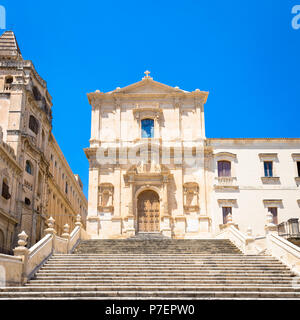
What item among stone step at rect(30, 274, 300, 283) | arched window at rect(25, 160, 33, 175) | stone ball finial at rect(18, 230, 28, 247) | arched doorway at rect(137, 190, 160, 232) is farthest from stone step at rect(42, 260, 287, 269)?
arched window at rect(25, 160, 33, 175)

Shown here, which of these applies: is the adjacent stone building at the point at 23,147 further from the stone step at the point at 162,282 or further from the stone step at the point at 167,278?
the stone step at the point at 162,282

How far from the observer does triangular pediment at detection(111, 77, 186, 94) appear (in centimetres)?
3114

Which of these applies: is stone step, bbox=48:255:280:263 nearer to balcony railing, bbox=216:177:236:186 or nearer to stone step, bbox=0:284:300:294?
stone step, bbox=0:284:300:294

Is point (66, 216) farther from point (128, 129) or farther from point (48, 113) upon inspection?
point (128, 129)

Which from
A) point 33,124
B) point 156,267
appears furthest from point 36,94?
point 156,267

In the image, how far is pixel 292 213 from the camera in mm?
27734

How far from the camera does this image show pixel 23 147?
29641mm

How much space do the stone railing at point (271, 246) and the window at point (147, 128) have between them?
10.8m

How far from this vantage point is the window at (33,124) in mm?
31866

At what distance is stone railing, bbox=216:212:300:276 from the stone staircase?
1.16 feet

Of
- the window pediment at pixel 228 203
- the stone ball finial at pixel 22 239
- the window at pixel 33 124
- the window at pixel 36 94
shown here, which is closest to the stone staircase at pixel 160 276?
the stone ball finial at pixel 22 239

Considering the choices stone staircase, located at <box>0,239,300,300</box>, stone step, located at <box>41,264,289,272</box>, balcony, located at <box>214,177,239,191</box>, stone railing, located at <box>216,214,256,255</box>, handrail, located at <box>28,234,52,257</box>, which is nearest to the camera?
stone staircase, located at <box>0,239,300,300</box>
